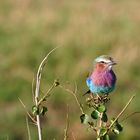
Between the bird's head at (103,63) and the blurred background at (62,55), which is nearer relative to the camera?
the bird's head at (103,63)

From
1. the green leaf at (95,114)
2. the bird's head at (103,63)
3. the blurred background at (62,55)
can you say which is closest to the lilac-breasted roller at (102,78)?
the bird's head at (103,63)

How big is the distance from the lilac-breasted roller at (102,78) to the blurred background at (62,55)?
138 inches

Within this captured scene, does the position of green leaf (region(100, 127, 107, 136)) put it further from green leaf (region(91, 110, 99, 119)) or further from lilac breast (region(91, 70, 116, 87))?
lilac breast (region(91, 70, 116, 87))

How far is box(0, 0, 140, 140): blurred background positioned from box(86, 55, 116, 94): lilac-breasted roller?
350 centimetres

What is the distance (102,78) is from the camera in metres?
3.04

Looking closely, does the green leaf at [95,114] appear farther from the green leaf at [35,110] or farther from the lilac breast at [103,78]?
the green leaf at [35,110]

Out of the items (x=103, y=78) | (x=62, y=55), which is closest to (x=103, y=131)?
(x=103, y=78)

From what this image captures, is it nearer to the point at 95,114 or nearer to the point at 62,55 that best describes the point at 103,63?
the point at 95,114

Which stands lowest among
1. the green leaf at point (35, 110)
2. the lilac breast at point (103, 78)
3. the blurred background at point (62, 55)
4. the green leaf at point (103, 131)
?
the green leaf at point (103, 131)

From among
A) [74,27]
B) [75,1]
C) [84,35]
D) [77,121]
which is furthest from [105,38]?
[75,1]

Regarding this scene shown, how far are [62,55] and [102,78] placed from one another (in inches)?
340

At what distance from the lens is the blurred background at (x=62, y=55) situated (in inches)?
358

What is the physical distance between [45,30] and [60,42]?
1.46 meters

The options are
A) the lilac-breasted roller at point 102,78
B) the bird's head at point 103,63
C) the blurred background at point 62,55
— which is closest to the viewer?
the lilac-breasted roller at point 102,78
